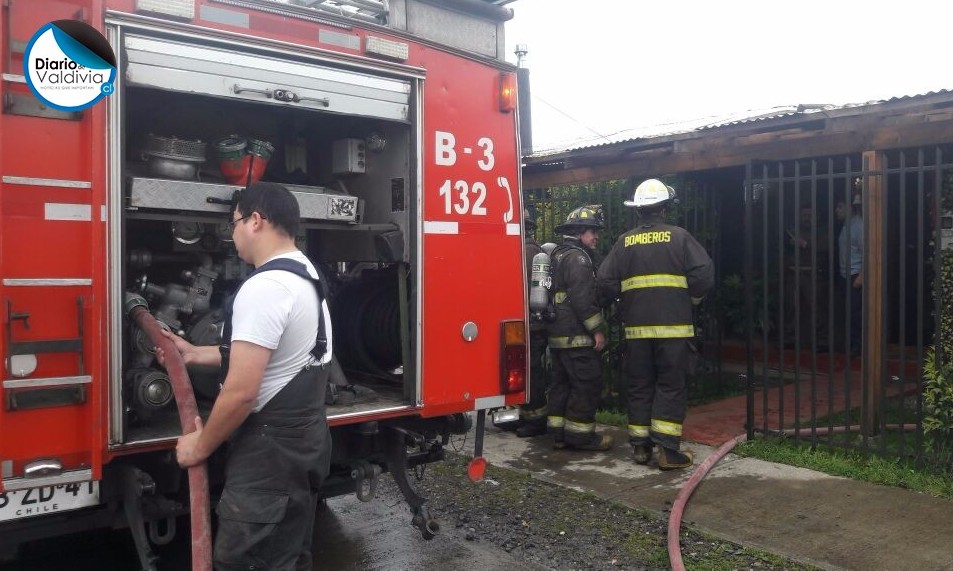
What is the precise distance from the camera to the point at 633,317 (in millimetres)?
5801

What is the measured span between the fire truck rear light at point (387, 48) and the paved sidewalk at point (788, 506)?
2.95 meters

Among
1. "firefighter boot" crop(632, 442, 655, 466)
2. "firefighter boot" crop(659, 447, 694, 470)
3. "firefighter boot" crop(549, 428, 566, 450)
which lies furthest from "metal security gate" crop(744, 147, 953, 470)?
"firefighter boot" crop(549, 428, 566, 450)

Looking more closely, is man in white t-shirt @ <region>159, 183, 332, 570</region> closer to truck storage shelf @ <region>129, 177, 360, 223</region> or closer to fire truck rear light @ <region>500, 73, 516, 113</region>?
truck storage shelf @ <region>129, 177, 360, 223</region>

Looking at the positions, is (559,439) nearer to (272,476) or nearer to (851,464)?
(851,464)

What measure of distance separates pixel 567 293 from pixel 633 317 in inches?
25.4

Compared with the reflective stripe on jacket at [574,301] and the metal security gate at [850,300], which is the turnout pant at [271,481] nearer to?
the reflective stripe on jacket at [574,301]

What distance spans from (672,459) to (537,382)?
4.94 feet

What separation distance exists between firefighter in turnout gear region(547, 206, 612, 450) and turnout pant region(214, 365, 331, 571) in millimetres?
3594

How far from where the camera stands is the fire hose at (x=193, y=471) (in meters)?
2.71

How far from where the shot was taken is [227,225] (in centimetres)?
395

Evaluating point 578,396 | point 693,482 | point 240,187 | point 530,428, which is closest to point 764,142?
point 578,396

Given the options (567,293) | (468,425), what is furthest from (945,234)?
(468,425)

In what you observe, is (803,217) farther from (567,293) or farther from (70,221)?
(70,221)

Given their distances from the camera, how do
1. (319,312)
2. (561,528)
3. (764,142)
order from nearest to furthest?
(319,312)
(561,528)
(764,142)
